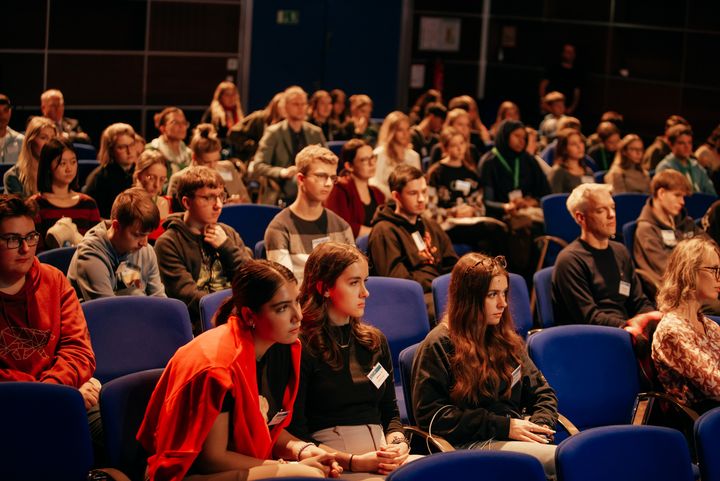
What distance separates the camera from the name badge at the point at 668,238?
5.95 m

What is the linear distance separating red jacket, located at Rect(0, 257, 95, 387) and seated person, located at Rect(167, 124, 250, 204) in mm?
2289

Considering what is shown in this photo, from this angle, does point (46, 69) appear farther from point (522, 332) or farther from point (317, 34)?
point (522, 332)

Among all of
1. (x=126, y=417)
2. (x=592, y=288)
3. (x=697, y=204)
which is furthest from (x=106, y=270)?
(x=697, y=204)

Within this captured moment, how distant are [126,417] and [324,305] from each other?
31.0 inches

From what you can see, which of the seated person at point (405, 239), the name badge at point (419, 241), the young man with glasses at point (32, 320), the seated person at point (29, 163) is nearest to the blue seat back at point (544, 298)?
the seated person at point (405, 239)

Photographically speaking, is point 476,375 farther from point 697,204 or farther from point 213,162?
point 697,204

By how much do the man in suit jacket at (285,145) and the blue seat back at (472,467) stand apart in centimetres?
498

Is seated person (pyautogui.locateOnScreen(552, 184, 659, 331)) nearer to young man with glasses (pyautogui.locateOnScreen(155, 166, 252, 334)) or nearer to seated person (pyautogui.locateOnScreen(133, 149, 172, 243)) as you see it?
young man with glasses (pyautogui.locateOnScreen(155, 166, 252, 334))

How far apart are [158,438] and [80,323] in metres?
0.91

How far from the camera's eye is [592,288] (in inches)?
196

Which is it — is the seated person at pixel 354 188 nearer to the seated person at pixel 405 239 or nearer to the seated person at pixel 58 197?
the seated person at pixel 405 239

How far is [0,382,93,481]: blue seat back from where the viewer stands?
2854 mm

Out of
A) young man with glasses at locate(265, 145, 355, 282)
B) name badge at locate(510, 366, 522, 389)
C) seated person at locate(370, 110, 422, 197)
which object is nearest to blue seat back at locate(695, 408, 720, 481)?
name badge at locate(510, 366, 522, 389)

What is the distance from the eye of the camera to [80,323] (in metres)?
3.54
